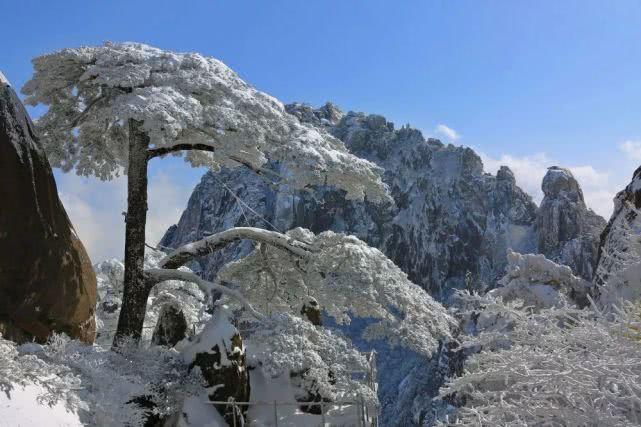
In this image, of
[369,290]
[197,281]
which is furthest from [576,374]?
[197,281]

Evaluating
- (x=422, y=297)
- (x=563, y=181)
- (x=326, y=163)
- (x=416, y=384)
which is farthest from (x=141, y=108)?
(x=563, y=181)

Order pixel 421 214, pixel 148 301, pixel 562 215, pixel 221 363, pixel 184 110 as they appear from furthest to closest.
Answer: pixel 421 214, pixel 562 215, pixel 148 301, pixel 221 363, pixel 184 110

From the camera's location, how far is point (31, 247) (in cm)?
880

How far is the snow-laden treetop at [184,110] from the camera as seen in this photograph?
30.1 feet

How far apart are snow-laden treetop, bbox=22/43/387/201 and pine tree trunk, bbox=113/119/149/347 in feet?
1.28

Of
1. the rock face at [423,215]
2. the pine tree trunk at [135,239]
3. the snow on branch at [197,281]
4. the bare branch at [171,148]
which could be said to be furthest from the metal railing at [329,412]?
the rock face at [423,215]

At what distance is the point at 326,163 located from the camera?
9.93 m

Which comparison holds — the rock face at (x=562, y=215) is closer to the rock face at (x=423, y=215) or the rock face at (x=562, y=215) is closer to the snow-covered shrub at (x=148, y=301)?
the rock face at (x=423, y=215)

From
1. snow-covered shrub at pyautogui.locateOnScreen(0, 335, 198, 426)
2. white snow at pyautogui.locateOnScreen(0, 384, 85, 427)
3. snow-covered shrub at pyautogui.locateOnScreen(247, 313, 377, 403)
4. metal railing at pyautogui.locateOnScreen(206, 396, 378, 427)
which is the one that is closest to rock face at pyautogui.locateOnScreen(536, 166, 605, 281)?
metal railing at pyautogui.locateOnScreen(206, 396, 378, 427)

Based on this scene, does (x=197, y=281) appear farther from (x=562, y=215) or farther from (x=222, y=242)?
(x=562, y=215)

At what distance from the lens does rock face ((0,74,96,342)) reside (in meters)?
8.53

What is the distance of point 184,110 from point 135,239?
300cm

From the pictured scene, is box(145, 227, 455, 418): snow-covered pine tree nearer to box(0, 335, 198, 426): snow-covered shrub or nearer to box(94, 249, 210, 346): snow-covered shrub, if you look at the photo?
box(0, 335, 198, 426): snow-covered shrub

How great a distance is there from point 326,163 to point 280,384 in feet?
12.4
